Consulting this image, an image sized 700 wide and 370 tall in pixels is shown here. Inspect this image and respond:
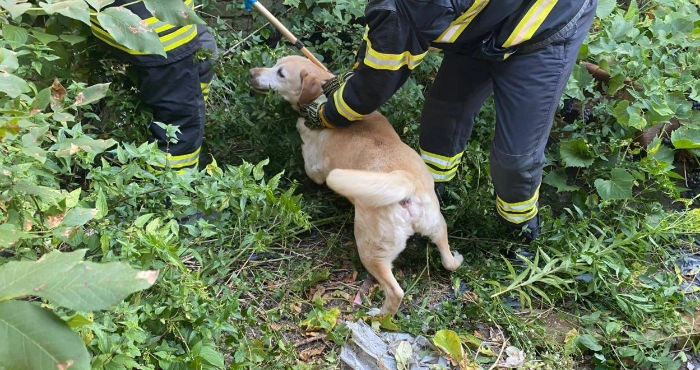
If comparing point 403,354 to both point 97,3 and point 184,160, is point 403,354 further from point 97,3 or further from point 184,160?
point 97,3

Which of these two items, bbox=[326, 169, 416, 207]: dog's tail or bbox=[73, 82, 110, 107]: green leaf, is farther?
bbox=[326, 169, 416, 207]: dog's tail

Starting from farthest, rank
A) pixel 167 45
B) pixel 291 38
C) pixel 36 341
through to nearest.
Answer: pixel 291 38
pixel 167 45
pixel 36 341

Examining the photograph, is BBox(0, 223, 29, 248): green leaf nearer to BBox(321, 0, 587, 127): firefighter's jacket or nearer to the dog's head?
BBox(321, 0, 587, 127): firefighter's jacket

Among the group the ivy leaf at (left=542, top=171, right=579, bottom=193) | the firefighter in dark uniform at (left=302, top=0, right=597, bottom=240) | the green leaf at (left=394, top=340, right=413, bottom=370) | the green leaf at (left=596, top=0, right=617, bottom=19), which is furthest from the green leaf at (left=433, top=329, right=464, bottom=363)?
the green leaf at (left=596, top=0, right=617, bottom=19)

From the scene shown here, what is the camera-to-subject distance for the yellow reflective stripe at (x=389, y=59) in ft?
8.30

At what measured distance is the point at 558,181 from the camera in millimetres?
3398

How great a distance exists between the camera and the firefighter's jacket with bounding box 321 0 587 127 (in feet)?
7.75

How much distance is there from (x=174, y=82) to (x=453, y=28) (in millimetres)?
1424

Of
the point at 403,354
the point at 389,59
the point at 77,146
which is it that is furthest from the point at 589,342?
the point at 77,146

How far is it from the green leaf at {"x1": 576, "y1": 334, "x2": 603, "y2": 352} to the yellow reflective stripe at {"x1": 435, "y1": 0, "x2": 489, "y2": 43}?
1561mm

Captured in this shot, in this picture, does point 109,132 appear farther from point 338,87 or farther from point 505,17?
point 505,17

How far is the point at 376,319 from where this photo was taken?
8.76 ft

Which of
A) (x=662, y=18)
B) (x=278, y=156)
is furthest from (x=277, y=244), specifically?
(x=662, y=18)

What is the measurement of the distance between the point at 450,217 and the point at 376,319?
931mm
